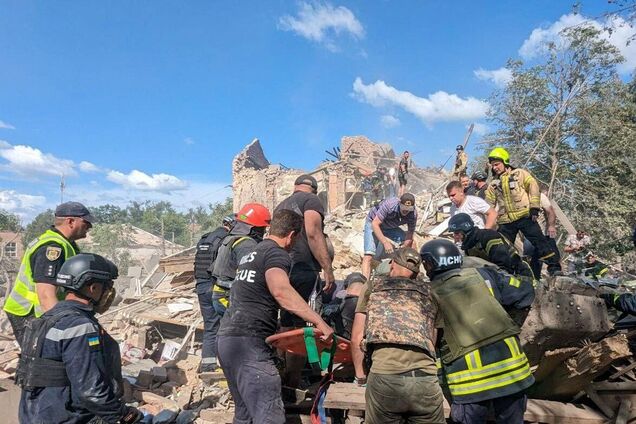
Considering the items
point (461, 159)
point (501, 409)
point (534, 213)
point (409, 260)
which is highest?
point (461, 159)

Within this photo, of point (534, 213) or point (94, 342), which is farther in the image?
point (534, 213)

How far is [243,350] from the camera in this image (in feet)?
8.98

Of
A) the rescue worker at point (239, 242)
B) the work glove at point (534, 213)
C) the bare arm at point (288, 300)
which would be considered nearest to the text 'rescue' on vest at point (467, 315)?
the bare arm at point (288, 300)

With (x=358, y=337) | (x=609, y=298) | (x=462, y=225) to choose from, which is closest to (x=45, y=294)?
(x=358, y=337)

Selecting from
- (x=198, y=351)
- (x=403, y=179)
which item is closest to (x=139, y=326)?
(x=198, y=351)

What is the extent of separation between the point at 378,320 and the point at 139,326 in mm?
7087

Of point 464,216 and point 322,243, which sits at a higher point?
point 464,216

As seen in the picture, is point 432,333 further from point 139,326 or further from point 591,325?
point 139,326

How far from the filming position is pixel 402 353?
2.56 meters

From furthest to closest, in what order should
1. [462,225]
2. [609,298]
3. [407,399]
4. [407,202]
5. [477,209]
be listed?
[407,202], [477,209], [462,225], [609,298], [407,399]

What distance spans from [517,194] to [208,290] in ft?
13.4

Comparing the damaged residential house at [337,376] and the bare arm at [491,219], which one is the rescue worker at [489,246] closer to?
the damaged residential house at [337,376]

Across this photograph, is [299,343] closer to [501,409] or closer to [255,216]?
[501,409]

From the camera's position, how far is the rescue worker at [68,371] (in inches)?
86.7
